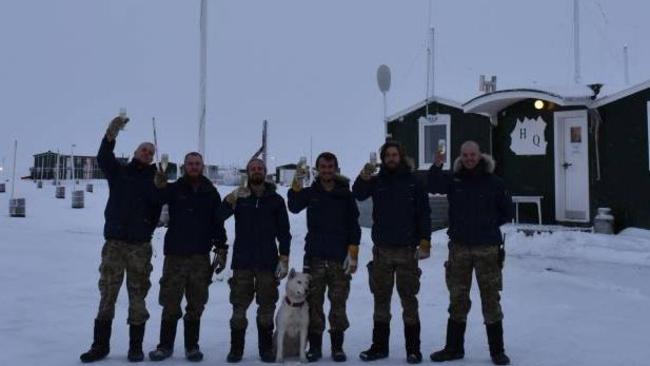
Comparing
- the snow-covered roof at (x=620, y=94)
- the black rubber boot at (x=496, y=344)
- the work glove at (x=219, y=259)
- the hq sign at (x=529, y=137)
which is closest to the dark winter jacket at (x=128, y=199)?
the work glove at (x=219, y=259)

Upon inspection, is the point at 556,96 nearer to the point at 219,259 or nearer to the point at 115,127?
the point at 219,259

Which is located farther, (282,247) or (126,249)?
(282,247)

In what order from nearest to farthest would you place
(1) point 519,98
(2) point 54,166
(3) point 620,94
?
1. (3) point 620,94
2. (1) point 519,98
3. (2) point 54,166

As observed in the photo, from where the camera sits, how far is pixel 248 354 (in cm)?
533

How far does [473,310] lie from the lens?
23.5 ft

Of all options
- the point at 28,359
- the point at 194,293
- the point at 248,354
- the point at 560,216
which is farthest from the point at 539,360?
the point at 560,216

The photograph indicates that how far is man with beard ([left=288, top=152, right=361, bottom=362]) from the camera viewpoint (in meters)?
5.19

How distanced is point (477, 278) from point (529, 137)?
941cm

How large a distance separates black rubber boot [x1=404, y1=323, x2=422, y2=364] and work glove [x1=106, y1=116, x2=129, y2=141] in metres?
3.21

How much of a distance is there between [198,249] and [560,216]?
34.2 ft

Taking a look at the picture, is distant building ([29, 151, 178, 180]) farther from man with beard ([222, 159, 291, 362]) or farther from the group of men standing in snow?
man with beard ([222, 159, 291, 362])

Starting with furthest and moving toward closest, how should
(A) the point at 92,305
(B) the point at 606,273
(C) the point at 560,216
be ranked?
1. (C) the point at 560,216
2. (B) the point at 606,273
3. (A) the point at 92,305

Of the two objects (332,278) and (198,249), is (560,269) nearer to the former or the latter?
(332,278)

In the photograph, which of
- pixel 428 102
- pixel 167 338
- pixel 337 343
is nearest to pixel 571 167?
pixel 428 102
